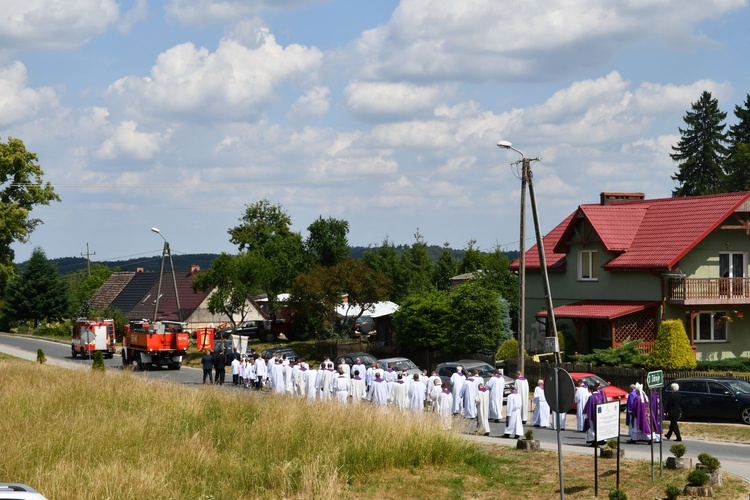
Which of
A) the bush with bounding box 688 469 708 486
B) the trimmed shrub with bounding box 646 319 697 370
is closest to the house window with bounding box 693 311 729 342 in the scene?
the trimmed shrub with bounding box 646 319 697 370

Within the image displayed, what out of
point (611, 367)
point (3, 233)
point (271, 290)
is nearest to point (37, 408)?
point (611, 367)

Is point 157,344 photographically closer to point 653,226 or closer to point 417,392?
point 417,392

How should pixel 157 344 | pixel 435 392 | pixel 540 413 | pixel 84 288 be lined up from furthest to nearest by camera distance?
pixel 84 288 → pixel 157 344 → pixel 540 413 → pixel 435 392

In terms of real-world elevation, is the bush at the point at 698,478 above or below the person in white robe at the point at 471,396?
below

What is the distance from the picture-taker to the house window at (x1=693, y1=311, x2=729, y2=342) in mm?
40625

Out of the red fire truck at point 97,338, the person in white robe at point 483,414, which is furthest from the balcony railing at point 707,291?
the red fire truck at point 97,338

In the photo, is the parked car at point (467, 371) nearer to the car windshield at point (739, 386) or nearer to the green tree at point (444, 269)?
the car windshield at point (739, 386)

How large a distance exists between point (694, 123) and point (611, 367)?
177 feet

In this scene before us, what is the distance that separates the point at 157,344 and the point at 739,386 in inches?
1060

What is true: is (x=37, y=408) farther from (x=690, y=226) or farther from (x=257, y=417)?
(x=690, y=226)

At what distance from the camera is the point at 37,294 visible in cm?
8069

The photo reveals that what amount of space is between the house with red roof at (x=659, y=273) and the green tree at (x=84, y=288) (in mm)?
40115

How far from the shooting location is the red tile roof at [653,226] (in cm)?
3978

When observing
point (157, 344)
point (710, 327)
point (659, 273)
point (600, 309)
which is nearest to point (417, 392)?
point (600, 309)
